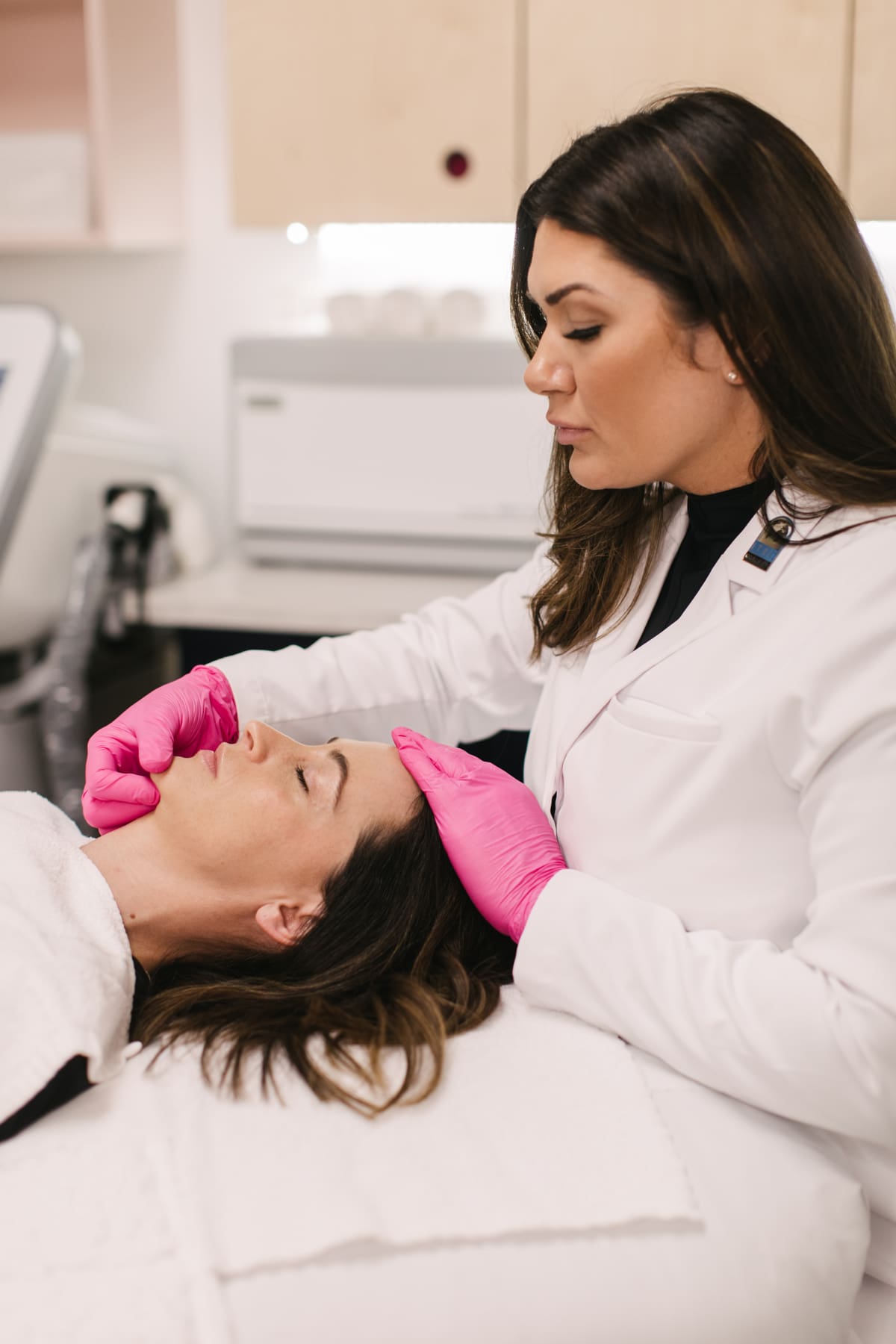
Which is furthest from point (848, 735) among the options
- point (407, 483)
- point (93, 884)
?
point (407, 483)

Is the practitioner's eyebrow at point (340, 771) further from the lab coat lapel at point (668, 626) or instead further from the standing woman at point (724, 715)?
the lab coat lapel at point (668, 626)

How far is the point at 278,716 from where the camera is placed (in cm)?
142

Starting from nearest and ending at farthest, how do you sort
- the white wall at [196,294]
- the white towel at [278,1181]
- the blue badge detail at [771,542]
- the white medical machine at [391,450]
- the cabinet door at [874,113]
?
1. the white towel at [278,1181]
2. the blue badge detail at [771,542]
3. the cabinet door at [874,113]
4. the white medical machine at [391,450]
5. the white wall at [196,294]

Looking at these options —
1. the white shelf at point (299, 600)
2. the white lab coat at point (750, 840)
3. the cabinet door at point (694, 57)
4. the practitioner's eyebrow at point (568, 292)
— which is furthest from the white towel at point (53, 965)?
the cabinet door at point (694, 57)

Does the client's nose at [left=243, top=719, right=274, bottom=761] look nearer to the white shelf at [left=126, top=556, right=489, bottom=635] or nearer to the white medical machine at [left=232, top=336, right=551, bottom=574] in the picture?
the white shelf at [left=126, top=556, right=489, bottom=635]

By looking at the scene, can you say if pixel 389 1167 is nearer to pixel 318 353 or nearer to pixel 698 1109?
pixel 698 1109

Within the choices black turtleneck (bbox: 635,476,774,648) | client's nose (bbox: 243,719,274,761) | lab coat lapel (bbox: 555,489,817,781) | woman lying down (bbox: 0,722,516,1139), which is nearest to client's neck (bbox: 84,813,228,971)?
woman lying down (bbox: 0,722,516,1139)

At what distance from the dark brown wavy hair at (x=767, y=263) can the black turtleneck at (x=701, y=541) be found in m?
0.05

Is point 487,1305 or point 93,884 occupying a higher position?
point 93,884

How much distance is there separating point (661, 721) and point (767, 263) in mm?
407

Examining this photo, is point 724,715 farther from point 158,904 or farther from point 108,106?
point 108,106

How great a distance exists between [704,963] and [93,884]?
60 cm

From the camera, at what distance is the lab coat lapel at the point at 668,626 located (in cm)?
105

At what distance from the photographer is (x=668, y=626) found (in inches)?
45.5
